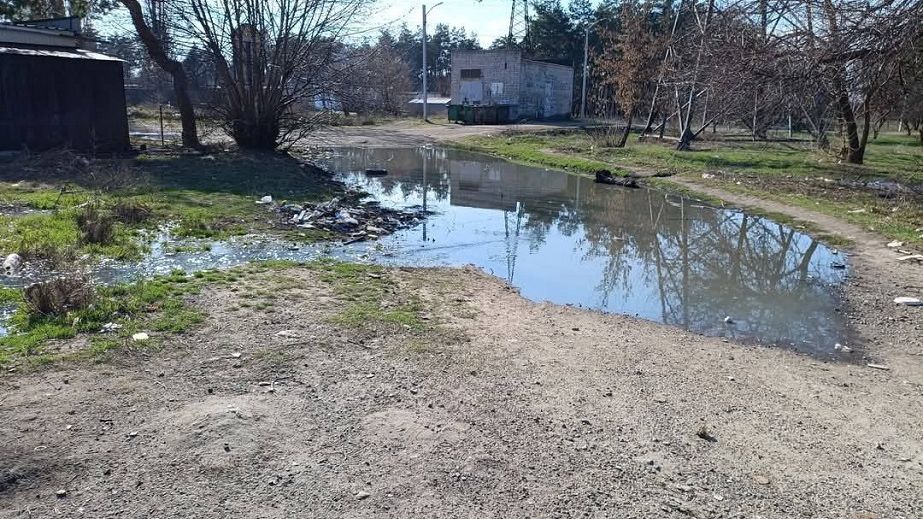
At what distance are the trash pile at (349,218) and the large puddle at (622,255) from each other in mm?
388

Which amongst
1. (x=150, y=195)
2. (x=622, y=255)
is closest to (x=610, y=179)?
(x=622, y=255)

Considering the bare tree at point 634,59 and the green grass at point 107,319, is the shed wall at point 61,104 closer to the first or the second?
the green grass at point 107,319

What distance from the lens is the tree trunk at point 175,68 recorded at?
62.2 feet

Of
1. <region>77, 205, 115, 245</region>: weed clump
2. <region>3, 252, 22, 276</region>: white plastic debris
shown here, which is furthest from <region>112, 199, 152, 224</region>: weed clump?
<region>3, 252, 22, 276</region>: white plastic debris

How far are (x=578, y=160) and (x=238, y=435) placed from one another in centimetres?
2074

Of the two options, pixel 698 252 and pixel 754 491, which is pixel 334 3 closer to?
pixel 698 252

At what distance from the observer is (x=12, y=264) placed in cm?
759

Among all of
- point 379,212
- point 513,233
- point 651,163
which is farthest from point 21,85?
point 651,163

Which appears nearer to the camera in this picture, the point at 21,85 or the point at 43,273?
the point at 43,273

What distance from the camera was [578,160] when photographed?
2356 centimetres

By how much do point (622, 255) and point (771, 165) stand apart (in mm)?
12298

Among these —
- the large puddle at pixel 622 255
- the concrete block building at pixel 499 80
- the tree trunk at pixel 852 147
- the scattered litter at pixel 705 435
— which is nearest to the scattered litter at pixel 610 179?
the large puddle at pixel 622 255

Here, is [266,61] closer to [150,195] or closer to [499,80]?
[150,195]

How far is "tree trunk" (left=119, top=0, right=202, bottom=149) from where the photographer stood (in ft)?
62.2
